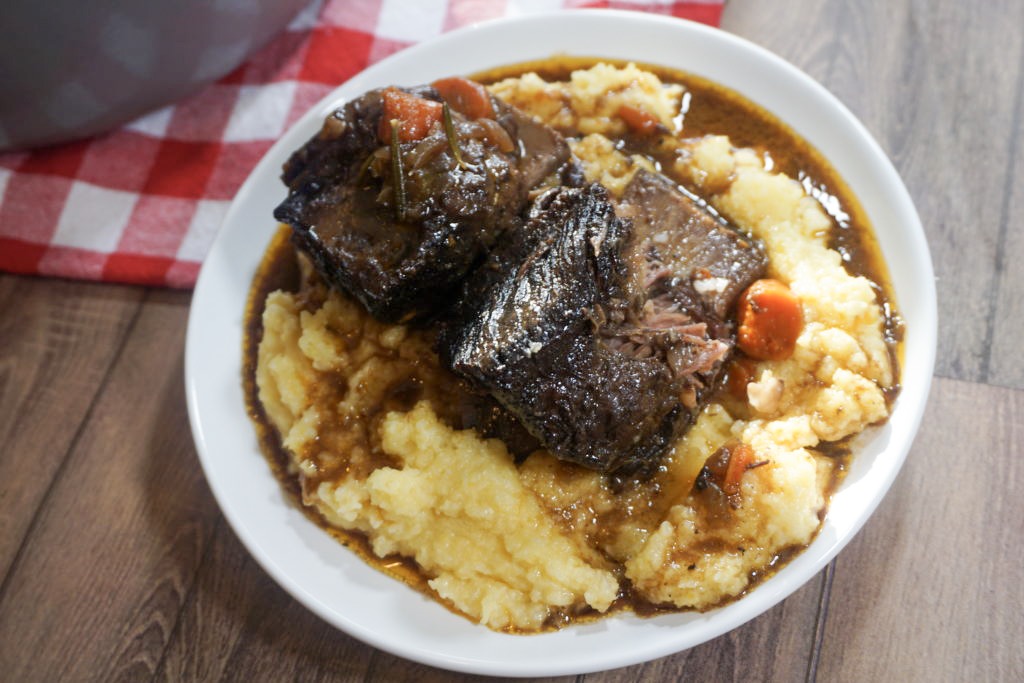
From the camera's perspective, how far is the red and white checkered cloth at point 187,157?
502 centimetres

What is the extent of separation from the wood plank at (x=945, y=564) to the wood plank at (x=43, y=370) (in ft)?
13.0

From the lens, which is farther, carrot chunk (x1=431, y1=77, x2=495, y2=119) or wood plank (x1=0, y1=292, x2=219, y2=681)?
wood plank (x1=0, y1=292, x2=219, y2=681)

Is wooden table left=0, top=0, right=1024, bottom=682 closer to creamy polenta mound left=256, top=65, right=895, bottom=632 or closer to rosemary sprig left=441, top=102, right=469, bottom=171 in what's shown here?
creamy polenta mound left=256, top=65, right=895, bottom=632

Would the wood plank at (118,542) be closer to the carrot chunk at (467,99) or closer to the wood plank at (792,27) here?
the carrot chunk at (467,99)

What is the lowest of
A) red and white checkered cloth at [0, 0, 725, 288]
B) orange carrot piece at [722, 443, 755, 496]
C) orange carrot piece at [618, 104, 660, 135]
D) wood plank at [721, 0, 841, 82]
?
red and white checkered cloth at [0, 0, 725, 288]

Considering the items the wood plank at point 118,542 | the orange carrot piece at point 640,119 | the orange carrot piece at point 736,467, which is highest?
the orange carrot piece at point 640,119

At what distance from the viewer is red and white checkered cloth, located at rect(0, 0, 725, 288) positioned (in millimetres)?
5020

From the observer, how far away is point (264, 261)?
14.8 feet

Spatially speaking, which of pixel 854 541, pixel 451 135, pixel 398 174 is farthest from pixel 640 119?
pixel 854 541

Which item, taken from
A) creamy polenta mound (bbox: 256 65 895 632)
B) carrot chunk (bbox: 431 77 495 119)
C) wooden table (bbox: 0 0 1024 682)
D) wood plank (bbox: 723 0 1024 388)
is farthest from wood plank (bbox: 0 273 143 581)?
wood plank (bbox: 723 0 1024 388)

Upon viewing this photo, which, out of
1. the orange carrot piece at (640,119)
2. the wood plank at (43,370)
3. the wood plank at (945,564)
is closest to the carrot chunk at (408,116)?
the orange carrot piece at (640,119)

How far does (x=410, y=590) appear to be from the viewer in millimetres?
3766

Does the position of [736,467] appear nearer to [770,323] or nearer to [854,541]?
[770,323]

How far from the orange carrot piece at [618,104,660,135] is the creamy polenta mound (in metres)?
0.30
